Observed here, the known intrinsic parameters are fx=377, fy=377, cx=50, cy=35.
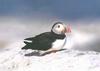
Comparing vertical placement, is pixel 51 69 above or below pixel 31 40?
below

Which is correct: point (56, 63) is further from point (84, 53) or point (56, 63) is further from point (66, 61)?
point (84, 53)

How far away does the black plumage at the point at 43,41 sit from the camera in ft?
37.8

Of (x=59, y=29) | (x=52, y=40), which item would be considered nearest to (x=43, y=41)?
(x=52, y=40)

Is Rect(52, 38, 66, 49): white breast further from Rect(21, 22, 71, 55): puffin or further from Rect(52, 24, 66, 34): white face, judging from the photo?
Rect(52, 24, 66, 34): white face

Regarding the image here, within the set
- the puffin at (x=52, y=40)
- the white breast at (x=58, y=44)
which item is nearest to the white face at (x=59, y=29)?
the puffin at (x=52, y=40)

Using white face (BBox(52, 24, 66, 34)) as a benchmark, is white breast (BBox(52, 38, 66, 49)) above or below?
below

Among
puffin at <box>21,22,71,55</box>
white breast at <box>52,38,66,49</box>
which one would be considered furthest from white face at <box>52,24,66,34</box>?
white breast at <box>52,38,66,49</box>

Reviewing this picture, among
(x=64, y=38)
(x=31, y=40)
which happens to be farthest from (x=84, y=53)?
(x=31, y=40)

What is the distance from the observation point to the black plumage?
11516 mm

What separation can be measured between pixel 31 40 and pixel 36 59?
0.70 metres

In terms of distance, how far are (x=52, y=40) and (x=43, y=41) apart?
0.31m

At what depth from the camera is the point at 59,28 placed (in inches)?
452

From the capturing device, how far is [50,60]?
1112 centimetres

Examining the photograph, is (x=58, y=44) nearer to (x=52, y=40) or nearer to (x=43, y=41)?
(x=52, y=40)
